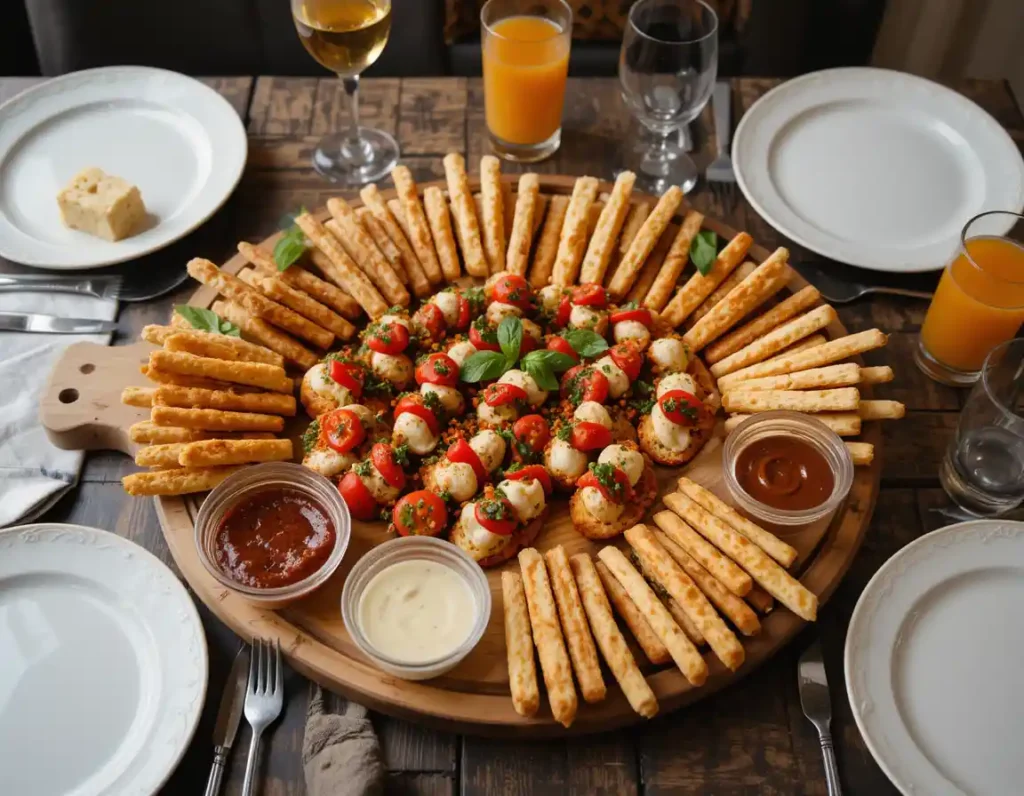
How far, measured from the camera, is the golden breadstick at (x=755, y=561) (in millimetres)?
2430

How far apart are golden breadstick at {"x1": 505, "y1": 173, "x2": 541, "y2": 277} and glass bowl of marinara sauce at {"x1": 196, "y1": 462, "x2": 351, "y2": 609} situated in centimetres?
105

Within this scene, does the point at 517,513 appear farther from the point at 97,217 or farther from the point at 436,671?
the point at 97,217

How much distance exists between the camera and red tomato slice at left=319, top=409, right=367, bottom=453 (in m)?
2.76

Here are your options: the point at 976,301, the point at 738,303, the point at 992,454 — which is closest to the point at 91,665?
the point at 738,303

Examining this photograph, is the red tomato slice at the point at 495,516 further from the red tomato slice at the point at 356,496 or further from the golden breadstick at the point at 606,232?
the golden breadstick at the point at 606,232

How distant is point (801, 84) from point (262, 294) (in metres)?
2.24

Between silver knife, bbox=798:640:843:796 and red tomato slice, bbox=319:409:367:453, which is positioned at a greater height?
red tomato slice, bbox=319:409:367:453

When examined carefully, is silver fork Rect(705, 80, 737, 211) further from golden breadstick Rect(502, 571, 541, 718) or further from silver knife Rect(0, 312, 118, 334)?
silver knife Rect(0, 312, 118, 334)

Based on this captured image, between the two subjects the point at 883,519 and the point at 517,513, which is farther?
the point at 883,519

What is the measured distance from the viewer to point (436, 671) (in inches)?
91.9

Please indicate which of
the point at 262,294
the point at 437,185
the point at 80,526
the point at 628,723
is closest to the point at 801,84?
the point at 437,185

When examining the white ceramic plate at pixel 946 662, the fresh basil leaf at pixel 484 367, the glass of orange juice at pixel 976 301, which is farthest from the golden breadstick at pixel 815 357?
the fresh basil leaf at pixel 484 367

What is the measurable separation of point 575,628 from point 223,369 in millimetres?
1257

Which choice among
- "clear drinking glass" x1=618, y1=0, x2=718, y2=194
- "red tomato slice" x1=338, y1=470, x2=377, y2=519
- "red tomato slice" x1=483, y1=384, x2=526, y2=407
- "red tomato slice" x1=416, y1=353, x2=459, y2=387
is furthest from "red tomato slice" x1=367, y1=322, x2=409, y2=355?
"clear drinking glass" x1=618, y1=0, x2=718, y2=194
